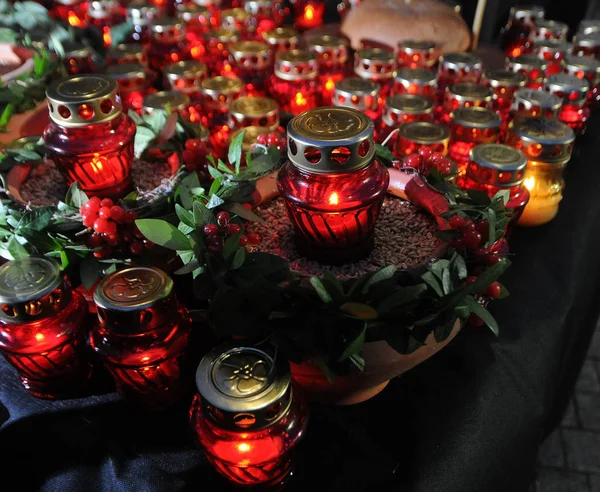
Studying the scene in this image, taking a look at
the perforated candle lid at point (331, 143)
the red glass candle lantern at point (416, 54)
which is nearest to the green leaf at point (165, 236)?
the perforated candle lid at point (331, 143)

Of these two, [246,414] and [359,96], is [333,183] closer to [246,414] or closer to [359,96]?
[246,414]

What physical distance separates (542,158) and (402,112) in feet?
0.67

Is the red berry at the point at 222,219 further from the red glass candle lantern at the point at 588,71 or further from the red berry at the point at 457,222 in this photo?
the red glass candle lantern at the point at 588,71

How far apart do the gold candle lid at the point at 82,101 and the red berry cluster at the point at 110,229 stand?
0.09 meters

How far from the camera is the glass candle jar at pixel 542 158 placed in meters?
0.72

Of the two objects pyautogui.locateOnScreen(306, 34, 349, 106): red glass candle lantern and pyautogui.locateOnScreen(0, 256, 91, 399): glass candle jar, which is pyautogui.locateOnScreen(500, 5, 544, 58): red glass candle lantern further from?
pyautogui.locateOnScreen(0, 256, 91, 399): glass candle jar

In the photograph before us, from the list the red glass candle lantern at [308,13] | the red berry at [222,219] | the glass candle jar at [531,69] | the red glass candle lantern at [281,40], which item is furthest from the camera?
the red glass candle lantern at [308,13]

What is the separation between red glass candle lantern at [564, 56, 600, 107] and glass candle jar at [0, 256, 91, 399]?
2.99ft

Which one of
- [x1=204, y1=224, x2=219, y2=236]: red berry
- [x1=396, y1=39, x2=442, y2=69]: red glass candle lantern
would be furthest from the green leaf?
[x1=396, y1=39, x2=442, y2=69]: red glass candle lantern

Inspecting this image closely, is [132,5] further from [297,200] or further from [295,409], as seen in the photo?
[295,409]

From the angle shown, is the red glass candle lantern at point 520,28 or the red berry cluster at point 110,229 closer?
the red berry cluster at point 110,229

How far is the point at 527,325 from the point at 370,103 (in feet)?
1.31

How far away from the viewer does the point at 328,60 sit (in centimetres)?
104

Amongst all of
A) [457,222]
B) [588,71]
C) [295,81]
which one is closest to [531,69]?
[588,71]
